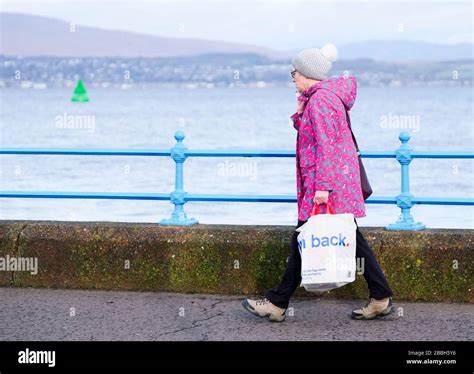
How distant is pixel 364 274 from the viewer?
21.4ft

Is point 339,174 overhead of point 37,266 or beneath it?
overhead

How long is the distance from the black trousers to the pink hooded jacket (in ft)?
0.68

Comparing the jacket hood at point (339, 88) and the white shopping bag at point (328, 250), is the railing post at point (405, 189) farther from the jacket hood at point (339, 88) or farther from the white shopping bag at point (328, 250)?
the white shopping bag at point (328, 250)

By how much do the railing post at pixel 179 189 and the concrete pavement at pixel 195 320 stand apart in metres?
0.54

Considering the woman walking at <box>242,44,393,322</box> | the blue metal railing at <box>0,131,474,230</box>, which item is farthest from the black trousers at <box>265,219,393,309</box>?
the blue metal railing at <box>0,131,474,230</box>

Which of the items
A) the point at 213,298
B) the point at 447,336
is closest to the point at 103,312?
the point at 213,298

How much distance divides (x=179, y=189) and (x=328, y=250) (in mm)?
1697

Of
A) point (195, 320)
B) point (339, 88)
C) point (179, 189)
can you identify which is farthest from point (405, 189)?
point (195, 320)

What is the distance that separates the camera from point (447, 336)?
6234 millimetres

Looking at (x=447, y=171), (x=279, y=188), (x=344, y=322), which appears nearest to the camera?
(x=344, y=322)

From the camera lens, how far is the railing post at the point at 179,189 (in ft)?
24.7

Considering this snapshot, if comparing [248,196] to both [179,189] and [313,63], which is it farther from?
[313,63]

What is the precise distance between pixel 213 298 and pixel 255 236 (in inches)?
20.0
